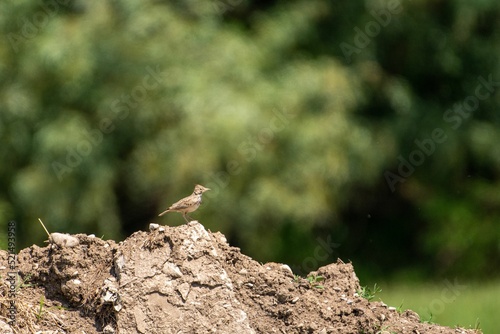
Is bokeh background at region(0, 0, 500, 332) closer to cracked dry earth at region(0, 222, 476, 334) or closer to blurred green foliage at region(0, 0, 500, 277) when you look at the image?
blurred green foliage at region(0, 0, 500, 277)

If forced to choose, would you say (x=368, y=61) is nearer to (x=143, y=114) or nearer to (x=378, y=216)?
(x=378, y=216)

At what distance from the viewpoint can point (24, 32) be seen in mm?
13062

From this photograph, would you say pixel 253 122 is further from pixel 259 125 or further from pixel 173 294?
pixel 173 294

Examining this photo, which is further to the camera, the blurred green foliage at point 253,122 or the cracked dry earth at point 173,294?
the blurred green foliage at point 253,122

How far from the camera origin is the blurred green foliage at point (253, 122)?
12.4m

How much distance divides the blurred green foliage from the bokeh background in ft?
0.07

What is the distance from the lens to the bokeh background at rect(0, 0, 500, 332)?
12344mm

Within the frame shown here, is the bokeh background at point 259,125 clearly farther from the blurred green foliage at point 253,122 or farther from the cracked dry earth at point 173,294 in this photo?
the cracked dry earth at point 173,294

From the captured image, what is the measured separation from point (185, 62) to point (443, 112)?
166 inches

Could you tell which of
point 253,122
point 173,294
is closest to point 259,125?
point 253,122

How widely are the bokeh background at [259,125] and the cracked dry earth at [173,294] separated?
21.1 feet

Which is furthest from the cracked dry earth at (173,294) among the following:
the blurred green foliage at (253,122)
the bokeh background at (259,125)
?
the blurred green foliage at (253,122)

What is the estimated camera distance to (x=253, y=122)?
12.1 metres

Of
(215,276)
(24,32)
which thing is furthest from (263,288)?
(24,32)
